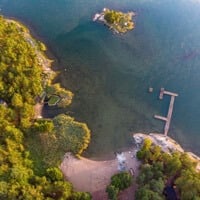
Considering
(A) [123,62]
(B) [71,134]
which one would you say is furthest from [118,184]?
(A) [123,62]

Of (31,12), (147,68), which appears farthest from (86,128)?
(31,12)

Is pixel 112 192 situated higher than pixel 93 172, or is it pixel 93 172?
pixel 112 192

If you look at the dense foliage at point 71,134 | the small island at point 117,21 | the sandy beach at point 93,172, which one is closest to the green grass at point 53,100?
the dense foliage at point 71,134

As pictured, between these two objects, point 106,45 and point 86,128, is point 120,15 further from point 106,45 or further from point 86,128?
point 86,128

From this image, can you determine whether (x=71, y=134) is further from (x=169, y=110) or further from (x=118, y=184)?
(x=169, y=110)

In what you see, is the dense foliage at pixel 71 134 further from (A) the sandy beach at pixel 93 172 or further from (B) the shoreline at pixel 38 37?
(B) the shoreline at pixel 38 37

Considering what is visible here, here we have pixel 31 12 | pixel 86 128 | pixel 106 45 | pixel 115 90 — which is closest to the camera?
pixel 86 128

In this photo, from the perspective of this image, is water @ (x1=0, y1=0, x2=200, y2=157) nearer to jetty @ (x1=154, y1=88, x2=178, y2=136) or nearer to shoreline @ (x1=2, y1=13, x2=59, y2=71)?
shoreline @ (x1=2, y1=13, x2=59, y2=71)

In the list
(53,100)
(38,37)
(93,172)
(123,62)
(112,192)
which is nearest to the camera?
(112,192)
